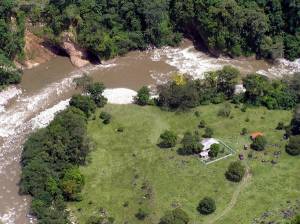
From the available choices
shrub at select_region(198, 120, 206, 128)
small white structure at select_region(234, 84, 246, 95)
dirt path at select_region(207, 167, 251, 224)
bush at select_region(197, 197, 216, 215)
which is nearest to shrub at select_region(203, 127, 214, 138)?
shrub at select_region(198, 120, 206, 128)

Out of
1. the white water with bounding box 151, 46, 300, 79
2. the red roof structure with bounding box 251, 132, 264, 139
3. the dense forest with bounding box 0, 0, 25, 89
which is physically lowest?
the red roof structure with bounding box 251, 132, 264, 139

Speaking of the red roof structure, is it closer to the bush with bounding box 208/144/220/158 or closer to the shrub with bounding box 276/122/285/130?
the shrub with bounding box 276/122/285/130

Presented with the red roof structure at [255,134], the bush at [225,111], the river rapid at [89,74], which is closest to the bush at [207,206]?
the red roof structure at [255,134]

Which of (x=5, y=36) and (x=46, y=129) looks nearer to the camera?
(x=46, y=129)

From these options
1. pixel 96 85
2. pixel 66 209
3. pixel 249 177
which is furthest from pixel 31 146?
pixel 249 177

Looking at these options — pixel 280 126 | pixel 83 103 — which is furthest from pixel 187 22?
pixel 280 126

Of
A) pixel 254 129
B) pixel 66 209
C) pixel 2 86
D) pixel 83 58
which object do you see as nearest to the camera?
pixel 66 209

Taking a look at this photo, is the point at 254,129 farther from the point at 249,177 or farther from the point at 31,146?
the point at 31,146

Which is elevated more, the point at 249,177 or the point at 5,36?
the point at 5,36
